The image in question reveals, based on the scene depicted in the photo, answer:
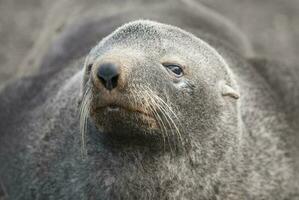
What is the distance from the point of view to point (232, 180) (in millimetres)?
5680

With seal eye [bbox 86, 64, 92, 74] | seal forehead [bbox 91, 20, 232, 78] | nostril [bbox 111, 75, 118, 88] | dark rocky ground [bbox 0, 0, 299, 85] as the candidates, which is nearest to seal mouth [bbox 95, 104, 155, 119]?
nostril [bbox 111, 75, 118, 88]

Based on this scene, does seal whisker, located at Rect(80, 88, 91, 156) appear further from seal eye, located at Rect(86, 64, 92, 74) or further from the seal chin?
seal eye, located at Rect(86, 64, 92, 74)

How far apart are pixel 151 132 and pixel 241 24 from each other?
6163mm

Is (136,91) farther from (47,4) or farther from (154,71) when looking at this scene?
(47,4)

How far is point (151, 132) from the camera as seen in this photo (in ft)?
16.1

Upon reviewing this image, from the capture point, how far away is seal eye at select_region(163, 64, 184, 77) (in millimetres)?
5133

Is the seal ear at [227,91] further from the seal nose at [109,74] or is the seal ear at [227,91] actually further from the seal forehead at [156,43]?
the seal nose at [109,74]

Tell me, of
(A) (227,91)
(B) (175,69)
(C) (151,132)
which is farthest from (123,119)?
(A) (227,91)

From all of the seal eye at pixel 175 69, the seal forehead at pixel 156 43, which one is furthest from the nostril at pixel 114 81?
the seal eye at pixel 175 69

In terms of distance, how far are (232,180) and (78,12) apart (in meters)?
3.57

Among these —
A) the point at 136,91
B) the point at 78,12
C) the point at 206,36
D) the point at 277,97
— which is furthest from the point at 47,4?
the point at 136,91

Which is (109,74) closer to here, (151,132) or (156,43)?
(151,132)

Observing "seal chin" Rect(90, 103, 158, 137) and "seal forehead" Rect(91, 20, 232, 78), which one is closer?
"seal chin" Rect(90, 103, 158, 137)

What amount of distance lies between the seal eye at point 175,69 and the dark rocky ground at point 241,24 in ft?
14.5
